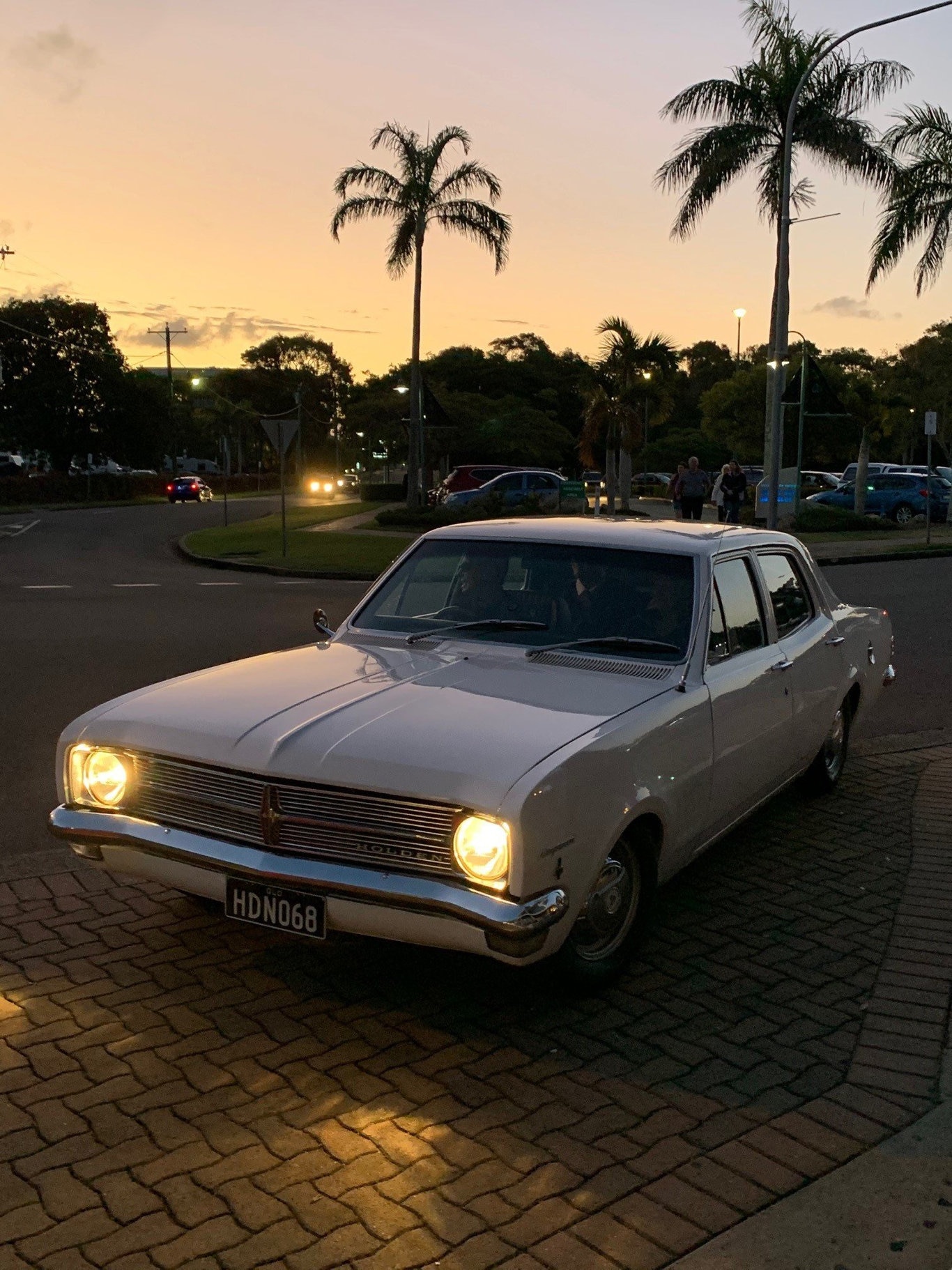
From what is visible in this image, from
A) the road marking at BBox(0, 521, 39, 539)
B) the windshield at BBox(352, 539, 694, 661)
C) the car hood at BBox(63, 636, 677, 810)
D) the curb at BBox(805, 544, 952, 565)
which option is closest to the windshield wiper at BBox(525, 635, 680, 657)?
the windshield at BBox(352, 539, 694, 661)

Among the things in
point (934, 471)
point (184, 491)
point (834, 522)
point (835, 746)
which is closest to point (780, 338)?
point (834, 522)

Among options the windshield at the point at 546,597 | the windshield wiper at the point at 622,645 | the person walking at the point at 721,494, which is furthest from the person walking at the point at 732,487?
the windshield wiper at the point at 622,645

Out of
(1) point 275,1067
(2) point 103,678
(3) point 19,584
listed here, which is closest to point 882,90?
(3) point 19,584

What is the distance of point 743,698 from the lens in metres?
5.22

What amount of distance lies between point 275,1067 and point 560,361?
84.6 metres

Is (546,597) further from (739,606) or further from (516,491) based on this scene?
(516,491)

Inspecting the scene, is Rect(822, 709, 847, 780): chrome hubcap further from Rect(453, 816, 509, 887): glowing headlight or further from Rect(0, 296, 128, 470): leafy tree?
Rect(0, 296, 128, 470): leafy tree

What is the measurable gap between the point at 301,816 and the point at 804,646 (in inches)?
122

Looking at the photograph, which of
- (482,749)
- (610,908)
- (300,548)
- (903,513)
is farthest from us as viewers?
(903,513)

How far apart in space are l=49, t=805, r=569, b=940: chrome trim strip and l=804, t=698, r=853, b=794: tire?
131 inches

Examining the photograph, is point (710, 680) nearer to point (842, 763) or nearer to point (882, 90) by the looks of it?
point (842, 763)

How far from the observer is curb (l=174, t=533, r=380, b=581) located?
21.3 metres

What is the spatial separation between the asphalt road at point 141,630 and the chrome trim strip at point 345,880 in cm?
194

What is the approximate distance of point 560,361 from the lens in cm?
8588
